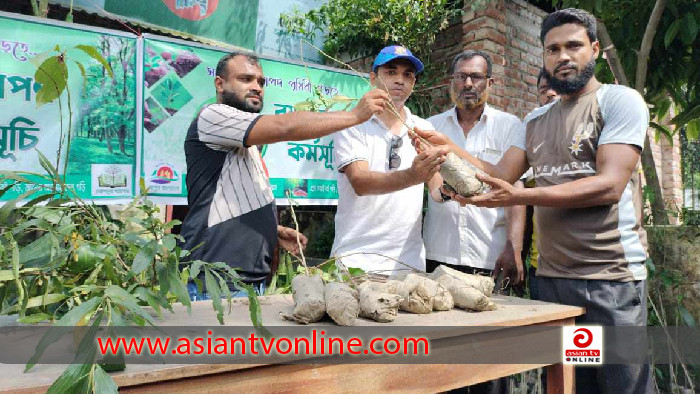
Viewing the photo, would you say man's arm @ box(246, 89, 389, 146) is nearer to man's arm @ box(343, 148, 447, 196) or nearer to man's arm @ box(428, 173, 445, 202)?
man's arm @ box(343, 148, 447, 196)

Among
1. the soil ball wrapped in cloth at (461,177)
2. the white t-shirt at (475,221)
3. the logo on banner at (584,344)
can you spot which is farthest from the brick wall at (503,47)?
the logo on banner at (584,344)

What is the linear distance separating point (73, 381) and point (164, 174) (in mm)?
2378

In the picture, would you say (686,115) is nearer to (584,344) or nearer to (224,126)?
(584,344)

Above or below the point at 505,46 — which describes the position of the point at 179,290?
below

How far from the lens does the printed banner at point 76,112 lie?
2619 mm

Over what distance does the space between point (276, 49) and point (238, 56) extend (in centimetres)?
243

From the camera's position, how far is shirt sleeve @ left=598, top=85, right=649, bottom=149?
1.80m

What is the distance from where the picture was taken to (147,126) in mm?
3045

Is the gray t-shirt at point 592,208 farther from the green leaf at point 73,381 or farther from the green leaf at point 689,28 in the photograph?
the green leaf at point 689,28

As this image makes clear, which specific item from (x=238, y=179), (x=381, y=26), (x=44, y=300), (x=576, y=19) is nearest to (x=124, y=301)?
(x=44, y=300)

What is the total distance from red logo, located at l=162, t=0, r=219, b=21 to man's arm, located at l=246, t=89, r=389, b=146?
102 inches

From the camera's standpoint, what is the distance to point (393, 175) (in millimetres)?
2295

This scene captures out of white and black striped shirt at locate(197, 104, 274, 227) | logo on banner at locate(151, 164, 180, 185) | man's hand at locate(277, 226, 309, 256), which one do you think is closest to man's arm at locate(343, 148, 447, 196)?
man's hand at locate(277, 226, 309, 256)

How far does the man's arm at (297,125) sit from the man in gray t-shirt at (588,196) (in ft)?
1.84
